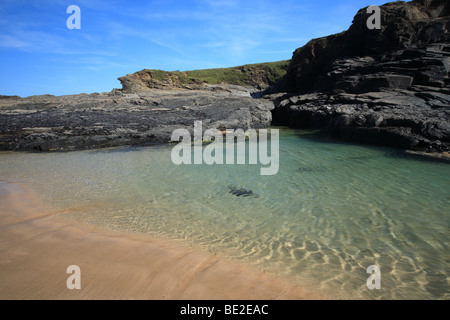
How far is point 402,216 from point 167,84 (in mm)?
53722

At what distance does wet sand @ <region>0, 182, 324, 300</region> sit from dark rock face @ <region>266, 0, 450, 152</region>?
43.8 ft

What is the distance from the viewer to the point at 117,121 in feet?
67.7

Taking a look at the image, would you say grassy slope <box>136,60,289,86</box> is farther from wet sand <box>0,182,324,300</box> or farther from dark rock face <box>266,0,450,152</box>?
wet sand <box>0,182,324,300</box>

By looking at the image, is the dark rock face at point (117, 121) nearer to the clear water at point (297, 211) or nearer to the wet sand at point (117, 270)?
the clear water at point (297, 211)

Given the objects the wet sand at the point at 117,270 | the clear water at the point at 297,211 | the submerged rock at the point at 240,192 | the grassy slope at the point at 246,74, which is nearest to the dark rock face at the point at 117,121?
the clear water at the point at 297,211

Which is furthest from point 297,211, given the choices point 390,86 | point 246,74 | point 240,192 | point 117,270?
point 246,74

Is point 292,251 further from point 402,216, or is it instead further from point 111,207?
point 111,207

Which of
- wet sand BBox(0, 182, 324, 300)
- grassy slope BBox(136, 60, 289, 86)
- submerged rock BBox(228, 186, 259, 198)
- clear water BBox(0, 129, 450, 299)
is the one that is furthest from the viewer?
grassy slope BBox(136, 60, 289, 86)

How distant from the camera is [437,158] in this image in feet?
36.2

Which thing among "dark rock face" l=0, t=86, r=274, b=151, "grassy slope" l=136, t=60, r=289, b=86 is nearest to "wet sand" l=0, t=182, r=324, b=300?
"dark rock face" l=0, t=86, r=274, b=151

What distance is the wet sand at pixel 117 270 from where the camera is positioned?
3.21 meters

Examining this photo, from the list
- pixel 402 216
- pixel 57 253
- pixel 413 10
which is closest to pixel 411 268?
pixel 402 216

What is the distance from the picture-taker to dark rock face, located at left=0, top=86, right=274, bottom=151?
1556 cm
